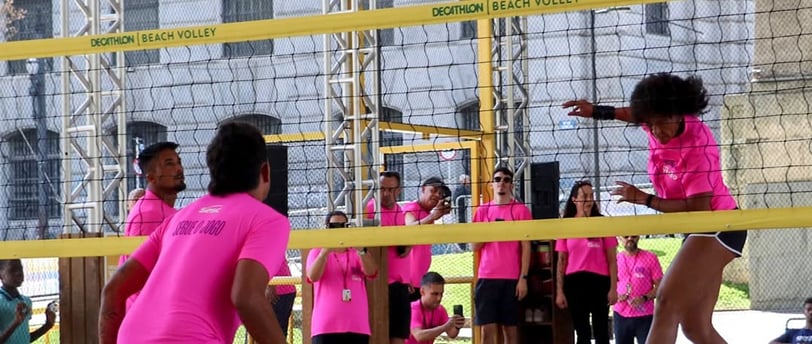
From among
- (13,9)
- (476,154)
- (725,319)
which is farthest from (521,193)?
(13,9)

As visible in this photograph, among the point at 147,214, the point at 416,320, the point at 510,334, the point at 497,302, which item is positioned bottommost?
the point at 510,334

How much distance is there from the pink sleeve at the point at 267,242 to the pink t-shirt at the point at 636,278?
6.71 meters

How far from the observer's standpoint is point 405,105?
24.6m

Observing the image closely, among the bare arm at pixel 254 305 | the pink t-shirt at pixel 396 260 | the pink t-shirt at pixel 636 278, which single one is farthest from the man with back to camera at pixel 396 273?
the bare arm at pixel 254 305

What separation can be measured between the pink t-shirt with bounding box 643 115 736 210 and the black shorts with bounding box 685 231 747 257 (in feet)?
0.72

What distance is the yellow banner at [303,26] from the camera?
698cm

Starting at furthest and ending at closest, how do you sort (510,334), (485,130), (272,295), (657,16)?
(657,16) → (485,130) → (510,334) → (272,295)

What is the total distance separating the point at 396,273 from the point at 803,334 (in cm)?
303

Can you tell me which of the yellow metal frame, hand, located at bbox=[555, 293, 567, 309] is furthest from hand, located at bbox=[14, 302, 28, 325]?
hand, located at bbox=[555, 293, 567, 309]

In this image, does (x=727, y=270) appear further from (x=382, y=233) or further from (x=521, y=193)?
(x=382, y=233)

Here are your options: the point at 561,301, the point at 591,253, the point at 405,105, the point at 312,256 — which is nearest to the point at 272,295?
the point at 312,256

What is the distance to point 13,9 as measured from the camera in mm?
25562

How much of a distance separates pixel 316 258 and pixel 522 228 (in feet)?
8.34

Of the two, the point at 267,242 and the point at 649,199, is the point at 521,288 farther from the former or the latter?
the point at 267,242
